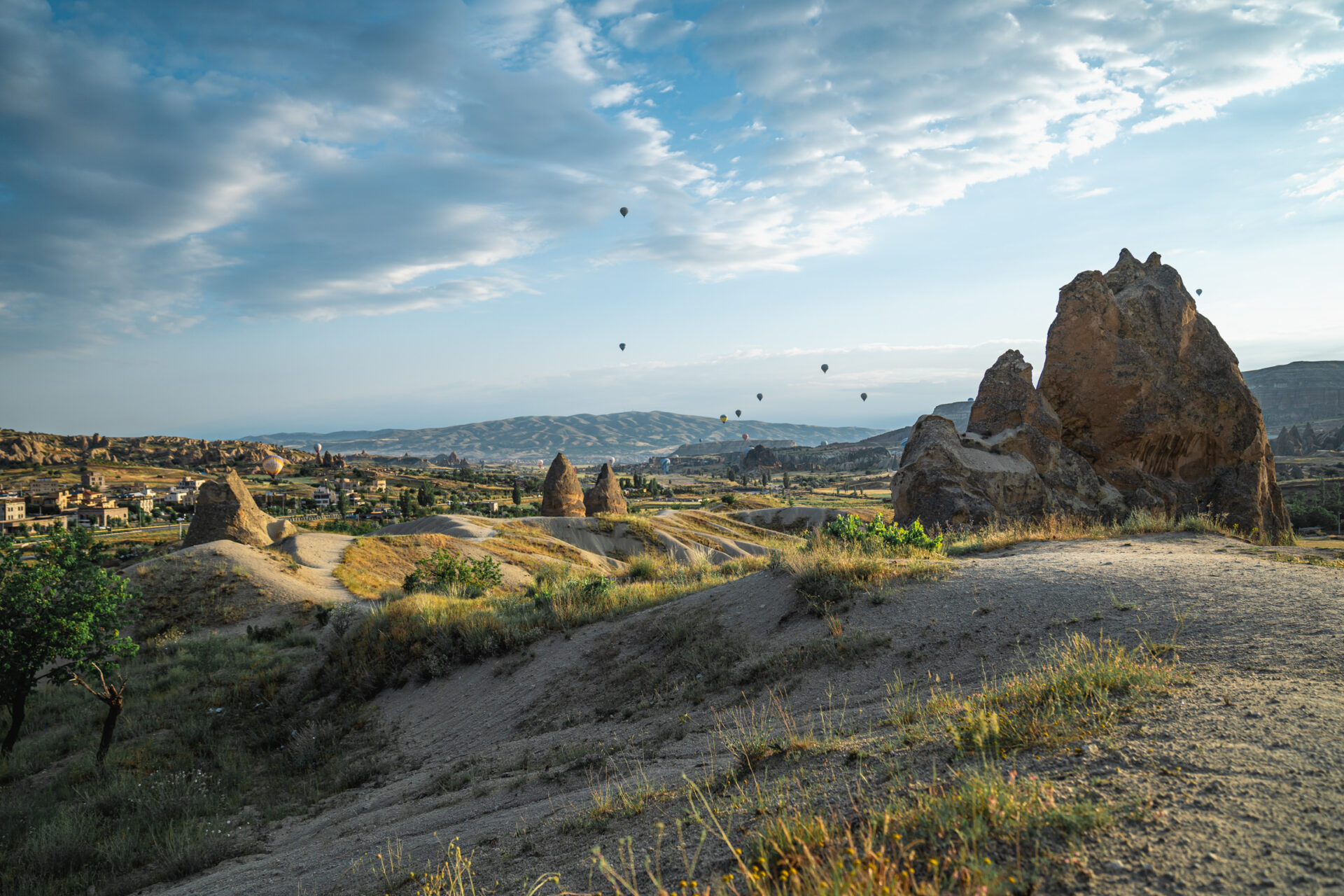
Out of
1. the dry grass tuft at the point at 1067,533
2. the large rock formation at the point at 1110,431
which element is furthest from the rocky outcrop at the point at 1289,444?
the dry grass tuft at the point at 1067,533

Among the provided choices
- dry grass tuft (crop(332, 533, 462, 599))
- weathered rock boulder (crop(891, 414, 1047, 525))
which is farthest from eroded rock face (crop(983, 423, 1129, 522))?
dry grass tuft (crop(332, 533, 462, 599))

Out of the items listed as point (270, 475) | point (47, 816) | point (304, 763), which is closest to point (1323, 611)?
point (304, 763)

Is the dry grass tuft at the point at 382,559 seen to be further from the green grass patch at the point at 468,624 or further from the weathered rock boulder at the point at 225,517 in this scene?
the green grass patch at the point at 468,624

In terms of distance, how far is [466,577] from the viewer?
21.1 metres

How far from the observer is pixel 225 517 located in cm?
3167

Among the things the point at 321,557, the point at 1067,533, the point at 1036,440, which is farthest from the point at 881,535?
the point at 321,557

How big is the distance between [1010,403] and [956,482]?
5.19 meters

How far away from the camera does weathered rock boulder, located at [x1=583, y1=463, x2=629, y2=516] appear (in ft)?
159

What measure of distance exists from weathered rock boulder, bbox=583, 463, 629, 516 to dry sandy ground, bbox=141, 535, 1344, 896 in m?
36.3

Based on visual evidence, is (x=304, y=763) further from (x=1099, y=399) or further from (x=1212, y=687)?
(x=1099, y=399)

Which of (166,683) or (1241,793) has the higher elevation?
(1241,793)

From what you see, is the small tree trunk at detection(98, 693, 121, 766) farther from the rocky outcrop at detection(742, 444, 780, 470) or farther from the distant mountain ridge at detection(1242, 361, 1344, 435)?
the distant mountain ridge at detection(1242, 361, 1344, 435)

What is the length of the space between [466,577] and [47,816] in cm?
1212

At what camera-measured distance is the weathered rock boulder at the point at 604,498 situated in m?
48.6
